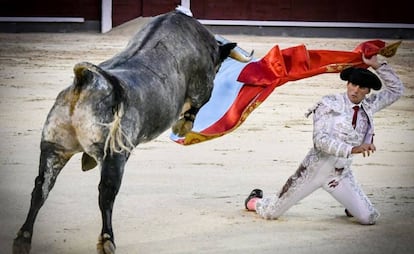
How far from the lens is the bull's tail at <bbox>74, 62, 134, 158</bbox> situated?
12.1 feet

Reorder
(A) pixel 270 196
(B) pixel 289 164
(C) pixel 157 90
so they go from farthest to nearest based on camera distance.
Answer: (B) pixel 289 164
(A) pixel 270 196
(C) pixel 157 90

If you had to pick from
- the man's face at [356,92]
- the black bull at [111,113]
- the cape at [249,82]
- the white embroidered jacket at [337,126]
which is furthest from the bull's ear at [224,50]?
the man's face at [356,92]

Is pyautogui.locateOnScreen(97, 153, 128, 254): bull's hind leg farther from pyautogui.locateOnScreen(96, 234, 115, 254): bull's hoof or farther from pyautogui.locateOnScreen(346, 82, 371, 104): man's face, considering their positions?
pyautogui.locateOnScreen(346, 82, 371, 104): man's face

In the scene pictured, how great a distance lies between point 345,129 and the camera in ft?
14.5

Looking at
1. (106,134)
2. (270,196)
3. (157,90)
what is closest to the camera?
(106,134)

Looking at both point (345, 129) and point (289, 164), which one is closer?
point (345, 129)

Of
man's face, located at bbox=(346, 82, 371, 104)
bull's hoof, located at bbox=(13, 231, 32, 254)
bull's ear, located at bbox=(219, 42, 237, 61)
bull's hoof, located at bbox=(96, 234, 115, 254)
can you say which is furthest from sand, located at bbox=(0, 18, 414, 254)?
bull's ear, located at bbox=(219, 42, 237, 61)

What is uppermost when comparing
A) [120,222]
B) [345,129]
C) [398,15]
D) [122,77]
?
[122,77]

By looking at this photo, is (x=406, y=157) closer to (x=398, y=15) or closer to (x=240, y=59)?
(x=240, y=59)

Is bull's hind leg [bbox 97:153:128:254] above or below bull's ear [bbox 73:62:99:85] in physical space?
below

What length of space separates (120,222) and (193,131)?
685 mm

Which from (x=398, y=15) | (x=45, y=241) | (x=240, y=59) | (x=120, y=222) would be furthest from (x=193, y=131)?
(x=398, y=15)

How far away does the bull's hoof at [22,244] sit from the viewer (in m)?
3.72

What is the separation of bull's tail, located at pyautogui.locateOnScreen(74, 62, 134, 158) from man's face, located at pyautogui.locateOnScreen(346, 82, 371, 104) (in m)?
1.00
